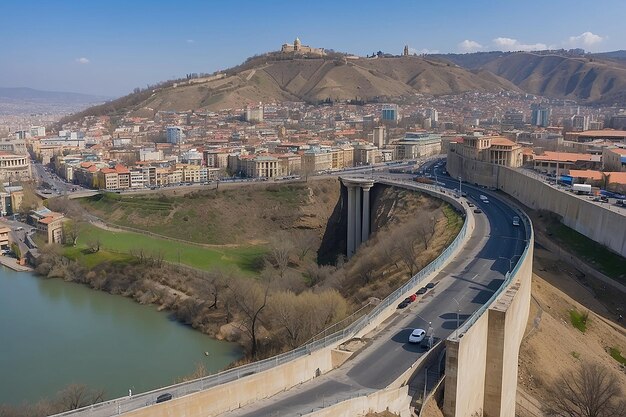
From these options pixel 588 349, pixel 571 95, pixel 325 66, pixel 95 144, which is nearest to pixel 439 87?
pixel 325 66

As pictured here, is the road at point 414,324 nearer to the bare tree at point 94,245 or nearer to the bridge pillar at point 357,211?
the bridge pillar at point 357,211

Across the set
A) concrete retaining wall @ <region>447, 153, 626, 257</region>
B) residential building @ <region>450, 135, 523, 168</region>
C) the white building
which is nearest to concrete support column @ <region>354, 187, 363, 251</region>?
concrete retaining wall @ <region>447, 153, 626, 257</region>

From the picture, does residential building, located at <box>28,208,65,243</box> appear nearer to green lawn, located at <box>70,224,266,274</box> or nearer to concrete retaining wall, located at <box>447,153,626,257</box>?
green lawn, located at <box>70,224,266,274</box>

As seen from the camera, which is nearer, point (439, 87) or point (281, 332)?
point (281, 332)

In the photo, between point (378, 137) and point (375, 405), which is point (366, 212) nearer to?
point (375, 405)

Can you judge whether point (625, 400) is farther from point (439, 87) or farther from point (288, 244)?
point (439, 87)

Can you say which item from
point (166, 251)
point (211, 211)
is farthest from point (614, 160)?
point (166, 251)
